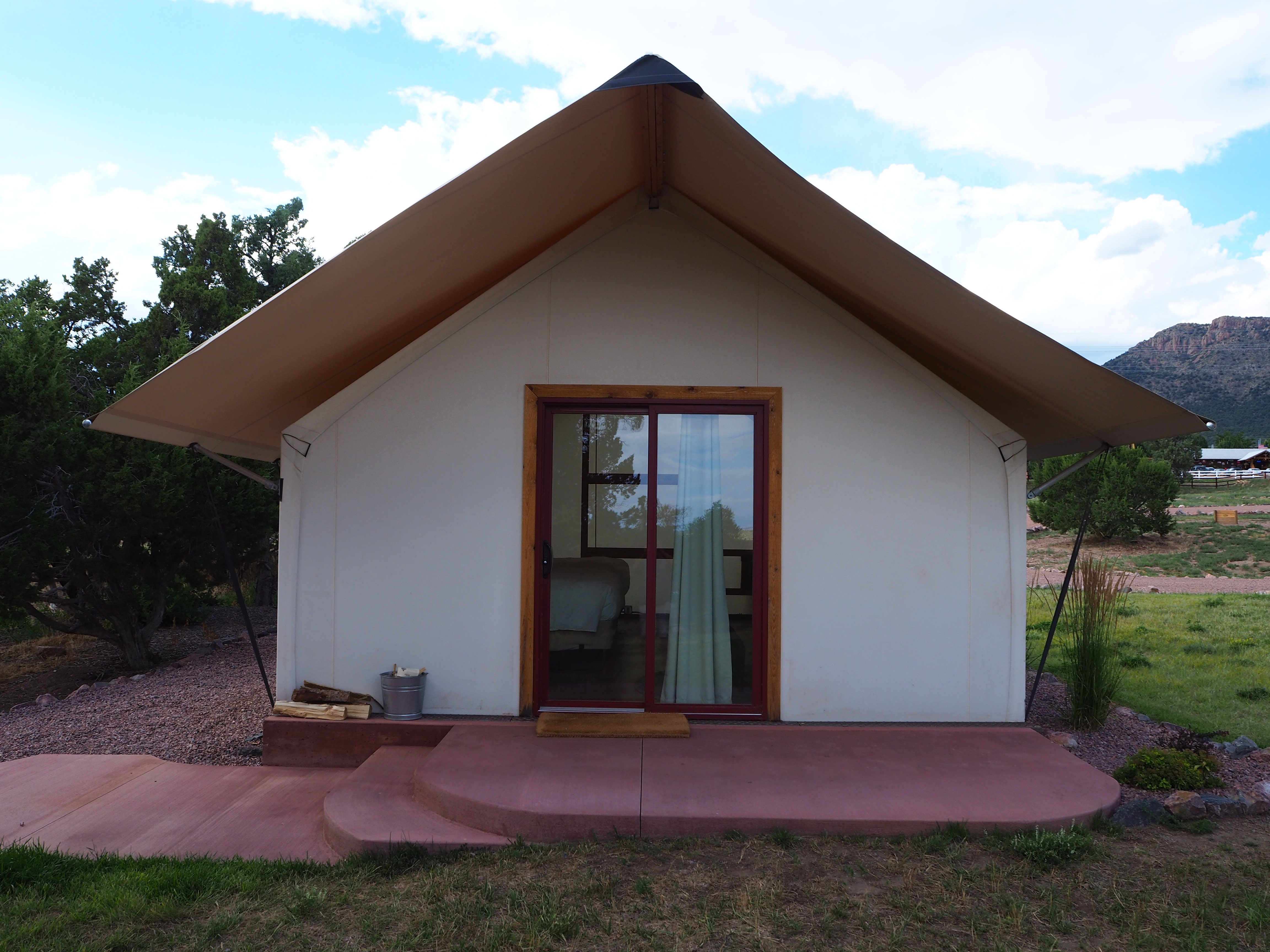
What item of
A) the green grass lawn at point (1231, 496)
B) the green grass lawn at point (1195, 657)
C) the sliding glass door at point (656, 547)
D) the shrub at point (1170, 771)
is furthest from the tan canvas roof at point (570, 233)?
the green grass lawn at point (1231, 496)

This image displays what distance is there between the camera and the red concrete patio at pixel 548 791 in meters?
3.12

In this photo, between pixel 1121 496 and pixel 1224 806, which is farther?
pixel 1121 496

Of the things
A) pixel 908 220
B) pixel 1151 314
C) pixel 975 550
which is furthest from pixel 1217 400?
pixel 975 550

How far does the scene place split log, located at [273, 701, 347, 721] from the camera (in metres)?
4.24

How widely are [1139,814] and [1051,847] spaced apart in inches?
28.5

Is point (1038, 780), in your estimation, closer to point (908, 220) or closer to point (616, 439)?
point (616, 439)

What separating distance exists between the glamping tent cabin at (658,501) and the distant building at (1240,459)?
47.1 m

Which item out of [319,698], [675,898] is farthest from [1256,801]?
[319,698]

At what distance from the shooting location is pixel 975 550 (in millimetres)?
4434

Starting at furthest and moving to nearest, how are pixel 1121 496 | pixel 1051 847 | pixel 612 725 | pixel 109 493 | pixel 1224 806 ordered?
pixel 1121 496, pixel 109 493, pixel 612 725, pixel 1224 806, pixel 1051 847

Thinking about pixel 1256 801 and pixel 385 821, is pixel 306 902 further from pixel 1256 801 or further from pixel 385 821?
pixel 1256 801

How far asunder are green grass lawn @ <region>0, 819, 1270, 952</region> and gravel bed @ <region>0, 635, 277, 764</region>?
5.50 feet

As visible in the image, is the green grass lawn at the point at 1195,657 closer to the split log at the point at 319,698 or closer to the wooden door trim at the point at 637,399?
the wooden door trim at the point at 637,399

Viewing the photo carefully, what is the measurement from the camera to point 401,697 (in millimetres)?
4285
